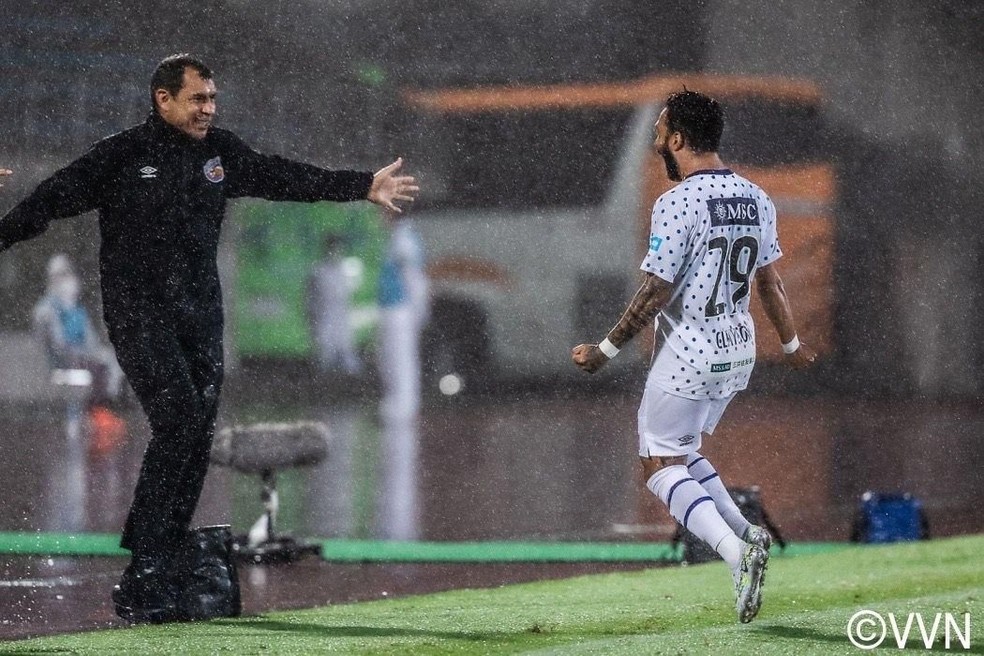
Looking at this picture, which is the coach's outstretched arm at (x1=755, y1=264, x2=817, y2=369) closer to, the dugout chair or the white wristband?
the white wristband

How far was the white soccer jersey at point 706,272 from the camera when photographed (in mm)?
5652

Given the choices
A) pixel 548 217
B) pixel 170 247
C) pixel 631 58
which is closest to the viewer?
pixel 170 247

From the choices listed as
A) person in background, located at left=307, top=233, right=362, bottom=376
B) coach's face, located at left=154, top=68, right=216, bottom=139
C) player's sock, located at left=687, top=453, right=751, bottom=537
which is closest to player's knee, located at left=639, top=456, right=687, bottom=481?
player's sock, located at left=687, top=453, right=751, bottom=537

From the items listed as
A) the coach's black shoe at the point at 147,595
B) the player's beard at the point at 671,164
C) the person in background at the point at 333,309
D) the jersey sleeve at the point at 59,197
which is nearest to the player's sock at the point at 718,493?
the player's beard at the point at 671,164

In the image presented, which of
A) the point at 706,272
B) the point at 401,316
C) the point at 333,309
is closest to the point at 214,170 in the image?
the point at 706,272

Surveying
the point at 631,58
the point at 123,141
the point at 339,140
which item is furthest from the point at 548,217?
the point at 123,141

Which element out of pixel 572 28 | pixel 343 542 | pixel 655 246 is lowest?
pixel 343 542

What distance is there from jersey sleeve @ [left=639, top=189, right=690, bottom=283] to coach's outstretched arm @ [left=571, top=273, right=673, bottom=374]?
0.03 m

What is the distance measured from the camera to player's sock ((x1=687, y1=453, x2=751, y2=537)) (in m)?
5.87

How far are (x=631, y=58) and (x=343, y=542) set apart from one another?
25.5ft

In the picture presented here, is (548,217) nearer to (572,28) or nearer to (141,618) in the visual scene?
(572,28)

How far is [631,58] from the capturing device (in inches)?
630

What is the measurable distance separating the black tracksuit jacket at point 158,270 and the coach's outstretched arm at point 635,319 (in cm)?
139

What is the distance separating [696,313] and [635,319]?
22 cm
